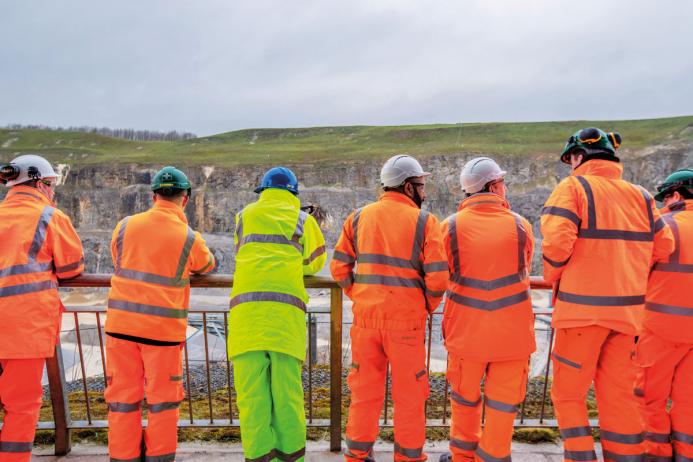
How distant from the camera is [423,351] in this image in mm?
3137

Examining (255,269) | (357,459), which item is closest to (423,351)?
(357,459)

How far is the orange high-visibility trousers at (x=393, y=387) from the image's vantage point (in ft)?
10.1

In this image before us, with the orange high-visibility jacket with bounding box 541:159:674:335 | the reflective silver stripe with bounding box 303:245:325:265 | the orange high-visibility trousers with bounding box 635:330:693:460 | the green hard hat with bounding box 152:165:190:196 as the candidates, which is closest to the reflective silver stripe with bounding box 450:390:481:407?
the orange high-visibility jacket with bounding box 541:159:674:335

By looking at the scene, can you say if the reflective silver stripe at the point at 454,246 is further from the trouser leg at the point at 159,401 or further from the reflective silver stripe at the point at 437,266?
the trouser leg at the point at 159,401

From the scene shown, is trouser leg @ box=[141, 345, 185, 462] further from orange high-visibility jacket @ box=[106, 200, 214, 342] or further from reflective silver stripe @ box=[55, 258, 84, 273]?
reflective silver stripe @ box=[55, 258, 84, 273]

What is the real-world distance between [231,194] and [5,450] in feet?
134

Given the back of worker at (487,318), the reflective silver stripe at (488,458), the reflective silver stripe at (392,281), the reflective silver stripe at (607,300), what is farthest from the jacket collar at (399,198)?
the reflective silver stripe at (488,458)

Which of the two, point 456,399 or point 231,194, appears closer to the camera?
point 456,399

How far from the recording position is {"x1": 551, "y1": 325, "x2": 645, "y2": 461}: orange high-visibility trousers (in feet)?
9.45

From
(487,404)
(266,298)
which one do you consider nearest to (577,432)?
(487,404)

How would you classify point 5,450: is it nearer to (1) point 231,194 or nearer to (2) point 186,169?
(1) point 231,194

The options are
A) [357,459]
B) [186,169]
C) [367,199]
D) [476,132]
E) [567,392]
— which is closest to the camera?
[567,392]

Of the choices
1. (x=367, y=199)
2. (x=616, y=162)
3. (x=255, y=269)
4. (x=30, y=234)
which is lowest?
(x=367, y=199)

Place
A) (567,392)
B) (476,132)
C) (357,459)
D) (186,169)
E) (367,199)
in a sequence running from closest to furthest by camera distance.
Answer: (567,392) < (357,459) < (367,199) < (186,169) < (476,132)
